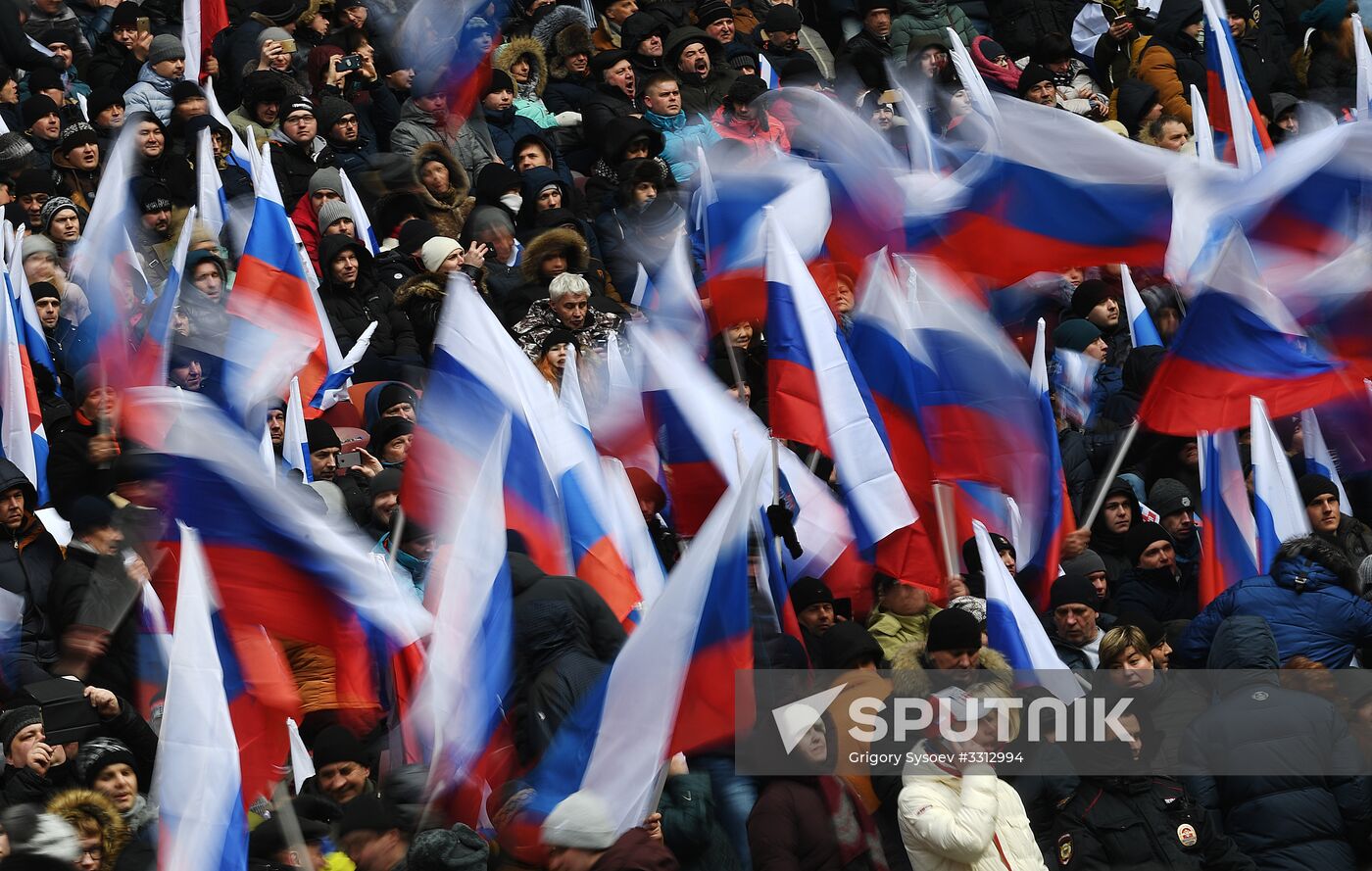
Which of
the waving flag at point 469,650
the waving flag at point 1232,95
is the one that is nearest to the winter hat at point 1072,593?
the waving flag at point 469,650

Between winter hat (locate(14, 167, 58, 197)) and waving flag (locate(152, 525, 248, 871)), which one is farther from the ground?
waving flag (locate(152, 525, 248, 871))

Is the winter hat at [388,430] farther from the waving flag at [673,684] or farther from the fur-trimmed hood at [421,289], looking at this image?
the waving flag at [673,684]

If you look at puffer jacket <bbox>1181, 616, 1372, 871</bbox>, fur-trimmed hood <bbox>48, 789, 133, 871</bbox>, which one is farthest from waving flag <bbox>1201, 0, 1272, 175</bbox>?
fur-trimmed hood <bbox>48, 789, 133, 871</bbox>

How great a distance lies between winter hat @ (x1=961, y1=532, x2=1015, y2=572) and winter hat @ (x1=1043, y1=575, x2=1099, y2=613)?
370 millimetres

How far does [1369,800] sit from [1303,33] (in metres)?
11.1


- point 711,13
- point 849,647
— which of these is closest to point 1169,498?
point 849,647

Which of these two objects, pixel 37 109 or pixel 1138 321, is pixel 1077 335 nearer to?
pixel 1138 321

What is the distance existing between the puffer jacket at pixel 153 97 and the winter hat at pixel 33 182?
5.06ft

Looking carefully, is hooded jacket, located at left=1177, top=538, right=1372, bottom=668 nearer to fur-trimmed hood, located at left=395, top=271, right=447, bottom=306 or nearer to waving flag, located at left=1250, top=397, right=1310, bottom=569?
waving flag, located at left=1250, top=397, right=1310, bottom=569

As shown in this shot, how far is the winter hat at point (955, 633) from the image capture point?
837cm

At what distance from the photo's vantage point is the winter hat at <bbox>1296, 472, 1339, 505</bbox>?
10.4 metres

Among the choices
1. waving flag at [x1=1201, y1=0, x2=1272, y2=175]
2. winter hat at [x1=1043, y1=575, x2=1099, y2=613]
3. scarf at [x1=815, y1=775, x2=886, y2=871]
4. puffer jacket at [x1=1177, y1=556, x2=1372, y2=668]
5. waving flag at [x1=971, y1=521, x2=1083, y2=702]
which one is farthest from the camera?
waving flag at [x1=1201, y1=0, x2=1272, y2=175]

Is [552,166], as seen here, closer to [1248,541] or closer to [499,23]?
[499,23]

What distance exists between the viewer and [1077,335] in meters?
12.8
